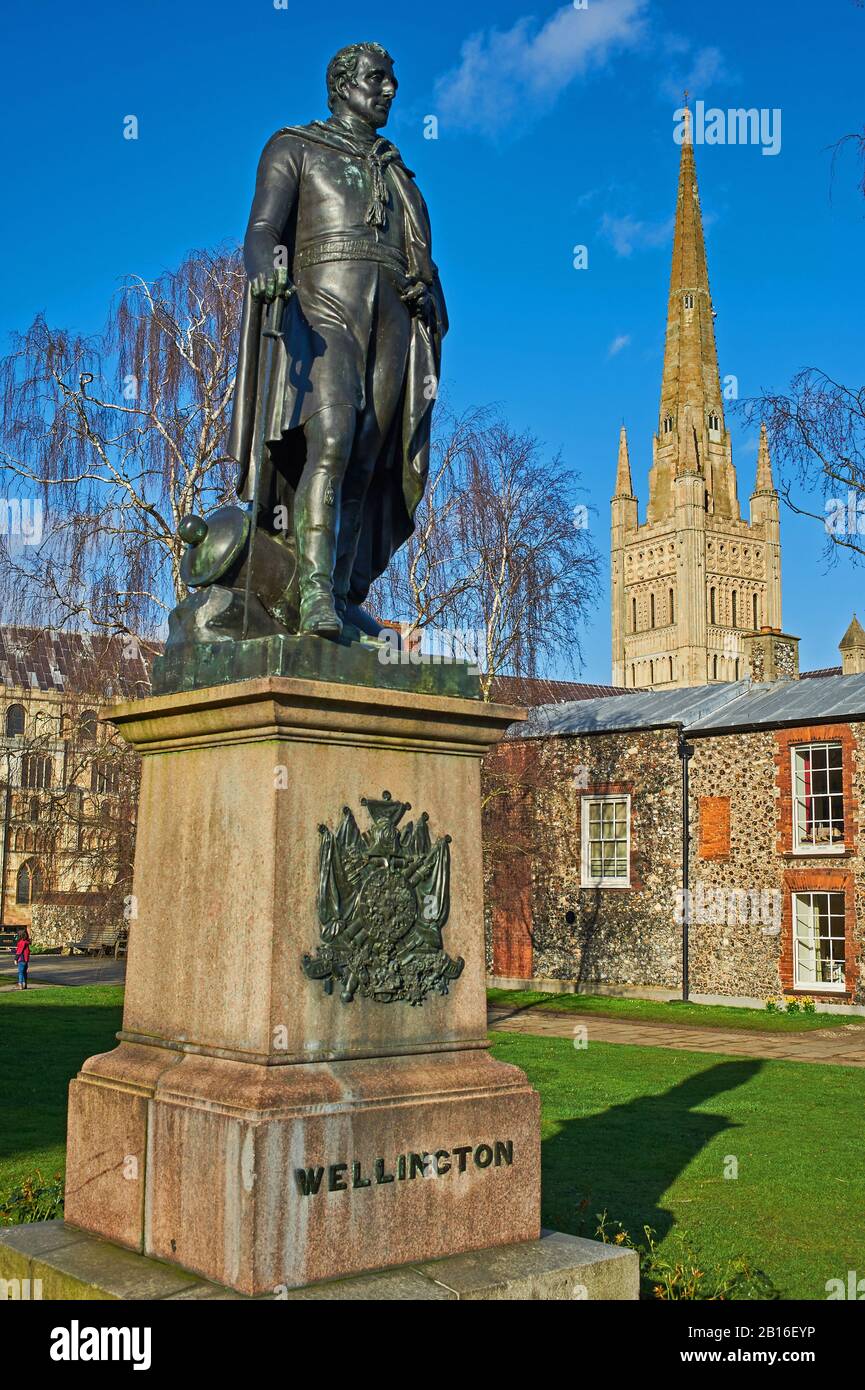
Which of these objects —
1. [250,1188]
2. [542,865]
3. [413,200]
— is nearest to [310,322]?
[413,200]

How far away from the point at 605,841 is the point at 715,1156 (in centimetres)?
1843

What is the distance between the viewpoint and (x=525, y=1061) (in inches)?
615

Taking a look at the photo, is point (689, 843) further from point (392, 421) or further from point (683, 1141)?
point (392, 421)

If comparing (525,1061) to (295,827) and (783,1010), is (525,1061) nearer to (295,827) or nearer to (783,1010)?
(783,1010)

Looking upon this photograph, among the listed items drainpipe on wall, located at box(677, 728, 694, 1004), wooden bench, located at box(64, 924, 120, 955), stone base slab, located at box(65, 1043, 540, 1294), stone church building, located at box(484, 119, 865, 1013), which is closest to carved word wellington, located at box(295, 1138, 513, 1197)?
stone base slab, located at box(65, 1043, 540, 1294)

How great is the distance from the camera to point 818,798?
81.0 ft

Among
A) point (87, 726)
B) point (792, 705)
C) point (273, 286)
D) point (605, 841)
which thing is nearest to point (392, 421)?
point (273, 286)

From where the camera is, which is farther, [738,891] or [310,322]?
[738,891]

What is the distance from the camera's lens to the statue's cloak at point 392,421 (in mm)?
5164

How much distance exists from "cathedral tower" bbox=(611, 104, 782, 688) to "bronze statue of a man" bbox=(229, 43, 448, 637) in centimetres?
11016

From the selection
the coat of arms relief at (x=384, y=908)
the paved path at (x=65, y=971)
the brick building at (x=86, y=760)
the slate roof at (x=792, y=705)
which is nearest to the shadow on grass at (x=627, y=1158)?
the coat of arms relief at (x=384, y=908)

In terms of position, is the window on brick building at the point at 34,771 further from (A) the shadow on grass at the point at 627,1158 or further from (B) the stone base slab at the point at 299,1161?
(B) the stone base slab at the point at 299,1161

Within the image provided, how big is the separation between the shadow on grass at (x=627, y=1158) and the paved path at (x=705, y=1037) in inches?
165
